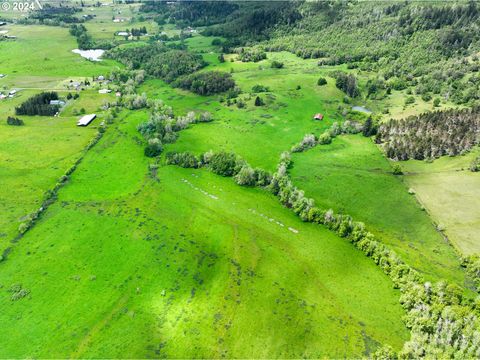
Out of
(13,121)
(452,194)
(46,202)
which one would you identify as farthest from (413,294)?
(13,121)

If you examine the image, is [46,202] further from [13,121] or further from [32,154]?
[13,121]

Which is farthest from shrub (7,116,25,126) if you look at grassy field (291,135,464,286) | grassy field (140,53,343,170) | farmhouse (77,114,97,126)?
grassy field (291,135,464,286)

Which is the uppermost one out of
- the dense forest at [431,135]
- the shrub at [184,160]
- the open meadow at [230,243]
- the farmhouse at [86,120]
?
the dense forest at [431,135]

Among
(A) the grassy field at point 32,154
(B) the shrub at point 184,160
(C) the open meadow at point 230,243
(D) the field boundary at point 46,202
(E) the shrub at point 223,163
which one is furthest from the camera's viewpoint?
(B) the shrub at point 184,160

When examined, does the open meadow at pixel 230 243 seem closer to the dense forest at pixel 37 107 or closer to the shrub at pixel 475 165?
the shrub at pixel 475 165

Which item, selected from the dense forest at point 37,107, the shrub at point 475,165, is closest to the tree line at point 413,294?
the shrub at point 475,165

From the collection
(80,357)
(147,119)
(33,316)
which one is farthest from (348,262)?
(147,119)

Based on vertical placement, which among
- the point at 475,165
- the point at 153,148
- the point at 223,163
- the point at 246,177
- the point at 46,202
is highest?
the point at 475,165
